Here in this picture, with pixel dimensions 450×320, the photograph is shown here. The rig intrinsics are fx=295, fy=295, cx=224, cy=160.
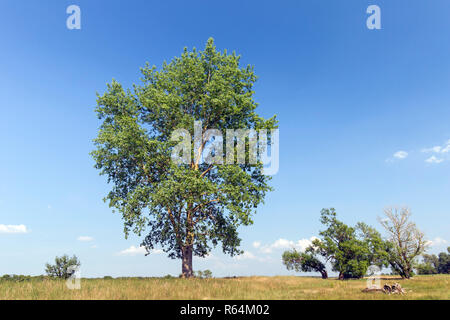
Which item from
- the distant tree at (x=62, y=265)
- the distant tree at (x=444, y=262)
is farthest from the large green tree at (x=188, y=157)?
the distant tree at (x=444, y=262)

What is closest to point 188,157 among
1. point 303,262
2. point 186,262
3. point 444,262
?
point 186,262

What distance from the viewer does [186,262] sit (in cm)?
2669

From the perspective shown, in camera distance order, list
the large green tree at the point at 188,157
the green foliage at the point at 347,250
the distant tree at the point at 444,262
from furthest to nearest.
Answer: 1. the distant tree at the point at 444,262
2. the green foliage at the point at 347,250
3. the large green tree at the point at 188,157

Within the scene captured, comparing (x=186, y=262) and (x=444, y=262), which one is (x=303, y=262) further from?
(x=444, y=262)

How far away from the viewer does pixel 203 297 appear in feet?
48.5

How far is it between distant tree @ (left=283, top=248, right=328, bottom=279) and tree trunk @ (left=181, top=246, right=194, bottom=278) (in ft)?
46.5

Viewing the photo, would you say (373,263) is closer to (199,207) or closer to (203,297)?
(199,207)

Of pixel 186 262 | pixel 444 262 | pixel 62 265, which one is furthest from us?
pixel 444 262

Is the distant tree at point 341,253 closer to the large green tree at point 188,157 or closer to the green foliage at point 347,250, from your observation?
the green foliage at point 347,250

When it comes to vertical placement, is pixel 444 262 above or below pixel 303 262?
below

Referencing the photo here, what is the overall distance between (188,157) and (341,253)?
67.4 ft

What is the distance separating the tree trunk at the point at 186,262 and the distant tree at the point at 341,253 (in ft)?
46.8

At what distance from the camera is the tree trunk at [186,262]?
87.2 ft

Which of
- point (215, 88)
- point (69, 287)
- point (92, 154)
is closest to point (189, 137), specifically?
point (215, 88)
